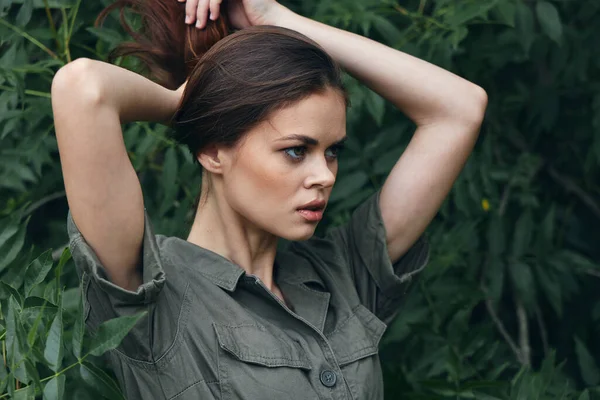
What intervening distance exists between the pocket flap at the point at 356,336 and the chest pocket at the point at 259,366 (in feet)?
0.34

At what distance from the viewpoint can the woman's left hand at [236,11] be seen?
2158 mm

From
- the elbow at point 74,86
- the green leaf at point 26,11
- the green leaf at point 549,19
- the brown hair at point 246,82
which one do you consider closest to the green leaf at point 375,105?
the green leaf at point 549,19

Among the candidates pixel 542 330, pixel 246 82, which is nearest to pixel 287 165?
pixel 246 82

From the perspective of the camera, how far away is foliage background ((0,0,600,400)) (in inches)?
104

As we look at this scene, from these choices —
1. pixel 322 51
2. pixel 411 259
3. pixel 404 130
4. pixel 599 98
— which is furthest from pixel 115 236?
pixel 599 98

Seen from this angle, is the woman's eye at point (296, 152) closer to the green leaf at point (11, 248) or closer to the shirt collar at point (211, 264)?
the shirt collar at point (211, 264)

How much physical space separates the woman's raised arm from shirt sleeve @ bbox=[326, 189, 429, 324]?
560 mm

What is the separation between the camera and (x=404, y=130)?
3.01 metres

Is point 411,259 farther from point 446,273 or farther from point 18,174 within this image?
point 18,174

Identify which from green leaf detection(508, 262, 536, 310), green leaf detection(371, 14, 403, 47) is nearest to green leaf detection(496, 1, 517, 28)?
green leaf detection(371, 14, 403, 47)

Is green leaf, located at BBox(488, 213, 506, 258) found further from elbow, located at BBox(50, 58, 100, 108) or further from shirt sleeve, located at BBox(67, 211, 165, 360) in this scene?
elbow, located at BBox(50, 58, 100, 108)

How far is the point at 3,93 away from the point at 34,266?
79cm

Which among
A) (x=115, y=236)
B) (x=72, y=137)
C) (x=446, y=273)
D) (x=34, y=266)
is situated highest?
(x=72, y=137)

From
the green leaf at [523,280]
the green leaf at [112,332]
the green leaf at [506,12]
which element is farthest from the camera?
the green leaf at [523,280]
